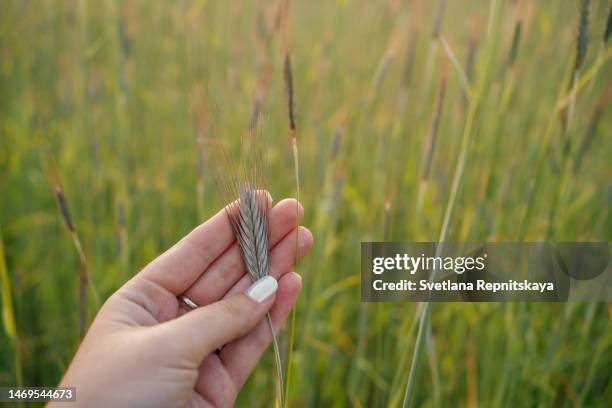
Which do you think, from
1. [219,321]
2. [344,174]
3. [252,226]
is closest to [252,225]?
[252,226]

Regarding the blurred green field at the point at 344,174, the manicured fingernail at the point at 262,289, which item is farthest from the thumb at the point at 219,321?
the blurred green field at the point at 344,174

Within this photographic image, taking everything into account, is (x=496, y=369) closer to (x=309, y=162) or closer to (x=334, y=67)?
(x=309, y=162)

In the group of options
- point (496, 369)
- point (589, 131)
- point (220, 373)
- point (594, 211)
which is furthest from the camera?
point (594, 211)

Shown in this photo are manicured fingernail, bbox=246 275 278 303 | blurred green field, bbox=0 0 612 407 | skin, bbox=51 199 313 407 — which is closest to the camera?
skin, bbox=51 199 313 407

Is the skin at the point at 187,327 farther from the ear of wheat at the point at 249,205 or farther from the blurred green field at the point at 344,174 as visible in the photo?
the blurred green field at the point at 344,174

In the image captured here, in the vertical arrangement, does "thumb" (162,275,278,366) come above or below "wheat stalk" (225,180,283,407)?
below

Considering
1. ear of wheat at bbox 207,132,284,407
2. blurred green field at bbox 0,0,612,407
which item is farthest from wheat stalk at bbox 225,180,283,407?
Answer: blurred green field at bbox 0,0,612,407

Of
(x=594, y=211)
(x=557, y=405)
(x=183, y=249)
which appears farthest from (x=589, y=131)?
(x=183, y=249)

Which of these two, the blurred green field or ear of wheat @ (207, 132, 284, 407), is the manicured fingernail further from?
the blurred green field
